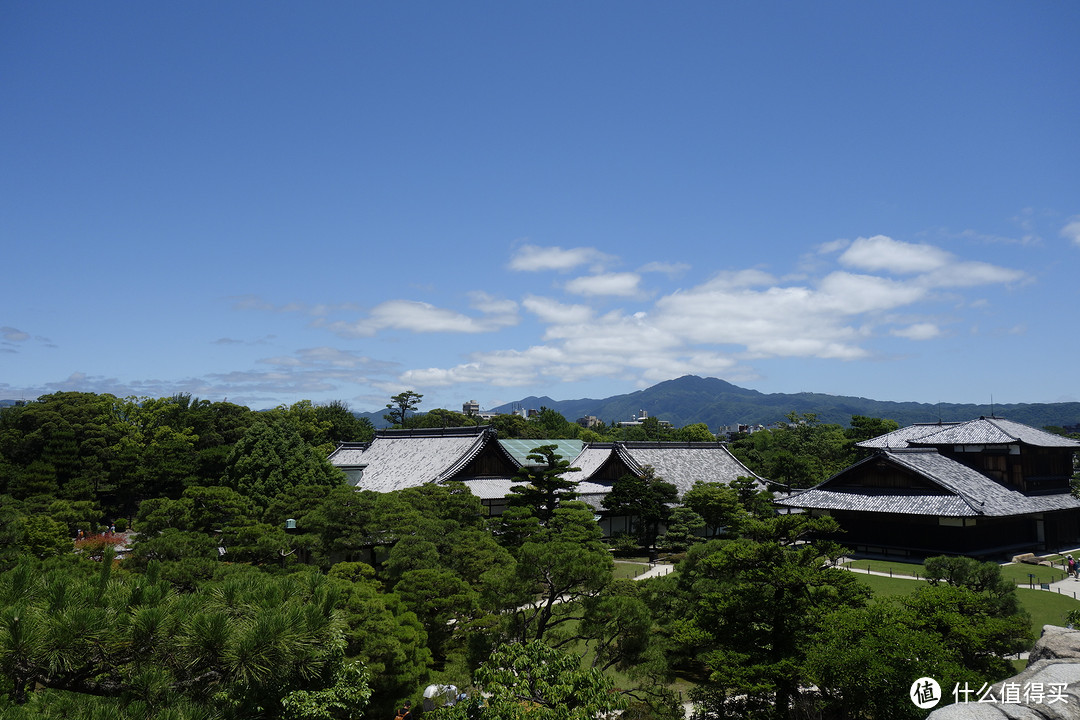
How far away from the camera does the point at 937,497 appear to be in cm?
3166

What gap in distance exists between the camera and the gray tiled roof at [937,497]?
3067cm

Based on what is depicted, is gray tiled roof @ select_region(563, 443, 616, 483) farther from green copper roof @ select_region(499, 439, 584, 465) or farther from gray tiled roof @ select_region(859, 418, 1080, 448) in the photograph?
gray tiled roof @ select_region(859, 418, 1080, 448)

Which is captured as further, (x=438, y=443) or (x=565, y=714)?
(x=438, y=443)

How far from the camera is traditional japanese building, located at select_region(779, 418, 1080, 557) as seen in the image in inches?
1220

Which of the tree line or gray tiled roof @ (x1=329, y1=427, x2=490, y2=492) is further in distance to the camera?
gray tiled roof @ (x1=329, y1=427, x2=490, y2=492)

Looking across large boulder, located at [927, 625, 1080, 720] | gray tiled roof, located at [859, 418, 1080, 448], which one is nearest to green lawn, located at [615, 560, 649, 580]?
gray tiled roof, located at [859, 418, 1080, 448]

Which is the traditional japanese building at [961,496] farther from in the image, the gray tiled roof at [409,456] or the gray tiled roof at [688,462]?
the gray tiled roof at [409,456]

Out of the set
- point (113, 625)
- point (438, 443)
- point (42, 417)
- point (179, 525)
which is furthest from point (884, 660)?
point (42, 417)

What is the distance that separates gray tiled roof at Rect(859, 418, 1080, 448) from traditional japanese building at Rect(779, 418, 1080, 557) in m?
0.06

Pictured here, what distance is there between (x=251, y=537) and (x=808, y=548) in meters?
15.4

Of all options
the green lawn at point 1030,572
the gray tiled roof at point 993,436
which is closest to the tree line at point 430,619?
the green lawn at point 1030,572

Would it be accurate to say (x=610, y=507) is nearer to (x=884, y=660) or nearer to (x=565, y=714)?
(x=884, y=660)

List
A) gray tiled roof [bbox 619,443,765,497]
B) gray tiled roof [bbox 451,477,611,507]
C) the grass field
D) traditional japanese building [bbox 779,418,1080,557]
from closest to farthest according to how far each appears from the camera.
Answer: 1. the grass field
2. traditional japanese building [bbox 779,418,1080,557]
3. gray tiled roof [bbox 451,477,611,507]
4. gray tiled roof [bbox 619,443,765,497]

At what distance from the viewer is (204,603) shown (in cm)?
701
